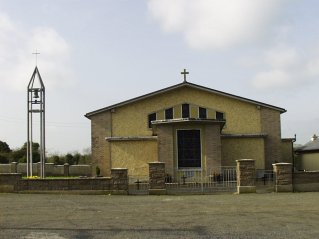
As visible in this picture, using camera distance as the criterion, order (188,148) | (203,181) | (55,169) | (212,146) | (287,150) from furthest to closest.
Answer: (55,169) < (287,150) < (188,148) < (212,146) < (203,181)

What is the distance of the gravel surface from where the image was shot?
1103 cm

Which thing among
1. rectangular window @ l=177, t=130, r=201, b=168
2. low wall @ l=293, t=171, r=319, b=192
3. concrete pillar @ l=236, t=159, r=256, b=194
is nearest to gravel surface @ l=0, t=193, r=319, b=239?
concrete pillar @ l=236, t=159, r=256, b=194

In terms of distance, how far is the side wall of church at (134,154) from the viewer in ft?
98.2

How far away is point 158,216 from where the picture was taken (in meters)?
13.6

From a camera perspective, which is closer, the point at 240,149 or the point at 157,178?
the point at 157,178

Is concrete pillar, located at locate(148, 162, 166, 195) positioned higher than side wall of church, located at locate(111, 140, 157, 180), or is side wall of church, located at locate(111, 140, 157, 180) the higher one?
side wall of church, located at locate(111, 140, 157, 180)

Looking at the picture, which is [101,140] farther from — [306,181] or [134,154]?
[306,181]

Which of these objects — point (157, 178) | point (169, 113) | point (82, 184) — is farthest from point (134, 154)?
point (82, 184)

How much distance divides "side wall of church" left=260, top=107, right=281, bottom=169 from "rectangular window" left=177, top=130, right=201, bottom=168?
21.1ft

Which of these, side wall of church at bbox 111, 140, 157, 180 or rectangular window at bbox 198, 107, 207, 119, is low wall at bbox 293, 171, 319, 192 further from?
rectangular window at bbox 198, 107, 207, 119

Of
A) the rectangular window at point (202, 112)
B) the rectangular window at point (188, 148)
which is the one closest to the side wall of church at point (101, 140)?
the rectangular window at point (188, 148)

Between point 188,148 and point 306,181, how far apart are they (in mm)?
7817

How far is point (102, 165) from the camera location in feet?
102

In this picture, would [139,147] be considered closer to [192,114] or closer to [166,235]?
[192,114]
